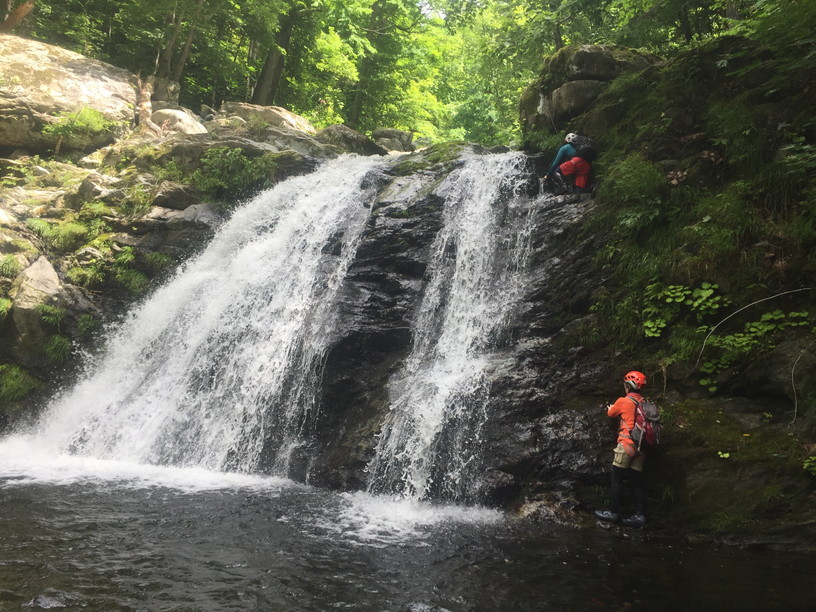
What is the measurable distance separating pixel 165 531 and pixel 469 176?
29.5ft

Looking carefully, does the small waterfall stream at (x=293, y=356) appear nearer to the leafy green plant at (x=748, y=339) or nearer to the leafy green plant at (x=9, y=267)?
the leafy green plant at (x=9, y=267)

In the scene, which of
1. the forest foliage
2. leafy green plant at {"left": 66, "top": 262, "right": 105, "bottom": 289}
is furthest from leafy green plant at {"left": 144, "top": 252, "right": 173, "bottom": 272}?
the forest foliage

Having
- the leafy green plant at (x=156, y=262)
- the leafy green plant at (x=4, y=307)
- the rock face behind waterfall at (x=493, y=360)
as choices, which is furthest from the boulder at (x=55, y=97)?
the rock face behind waterfall at (x=493, y=360)

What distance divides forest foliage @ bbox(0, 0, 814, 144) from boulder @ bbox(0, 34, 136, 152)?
1823mm

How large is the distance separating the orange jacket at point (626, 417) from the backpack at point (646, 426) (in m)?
0.05

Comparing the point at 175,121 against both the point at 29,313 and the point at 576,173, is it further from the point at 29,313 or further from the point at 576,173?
the point at 576,173

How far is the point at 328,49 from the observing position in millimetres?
19594

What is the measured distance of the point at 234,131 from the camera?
15.9 metres

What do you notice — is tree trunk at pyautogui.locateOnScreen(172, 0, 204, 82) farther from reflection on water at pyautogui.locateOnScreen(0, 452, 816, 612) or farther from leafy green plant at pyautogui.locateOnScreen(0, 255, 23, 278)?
reflection on water at pyautogui.locateOnScreen(0, 452, 816, 612)

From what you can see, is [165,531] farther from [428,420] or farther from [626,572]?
[626,572]

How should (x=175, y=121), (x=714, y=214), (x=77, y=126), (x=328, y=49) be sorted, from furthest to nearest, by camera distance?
(x=328, y=49) < (x=175, y=121) < (x=77, y=126) < (x=714, y=214)

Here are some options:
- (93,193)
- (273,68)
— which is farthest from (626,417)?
(273,68)

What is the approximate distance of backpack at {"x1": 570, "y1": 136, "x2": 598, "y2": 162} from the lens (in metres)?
9.03

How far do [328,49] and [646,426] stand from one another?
19520mm
